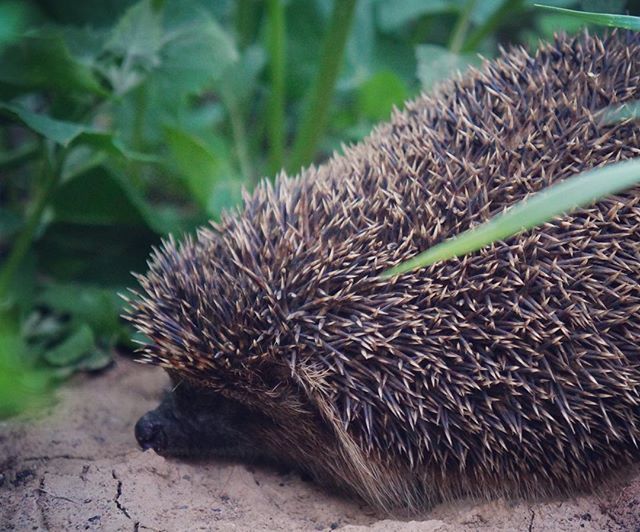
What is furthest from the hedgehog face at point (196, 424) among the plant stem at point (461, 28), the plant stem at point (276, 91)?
the plant stem at point (461, 28)

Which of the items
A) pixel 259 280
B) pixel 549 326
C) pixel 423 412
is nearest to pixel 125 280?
pixel 259 280

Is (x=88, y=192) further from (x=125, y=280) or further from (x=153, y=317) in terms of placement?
(x=153, y=317)

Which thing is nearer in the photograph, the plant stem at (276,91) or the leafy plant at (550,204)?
the leafy plant at (550,204)

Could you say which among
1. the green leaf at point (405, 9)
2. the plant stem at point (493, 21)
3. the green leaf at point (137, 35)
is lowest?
the plant stem at point (493, 21)

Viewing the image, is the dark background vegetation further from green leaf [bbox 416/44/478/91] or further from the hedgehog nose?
the hedgehog nose

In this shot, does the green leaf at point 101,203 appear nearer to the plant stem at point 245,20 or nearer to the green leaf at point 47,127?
the green leaf at point 47,127

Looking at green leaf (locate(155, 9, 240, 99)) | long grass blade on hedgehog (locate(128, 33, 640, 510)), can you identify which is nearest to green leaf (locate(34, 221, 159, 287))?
green leaf (locate(155, 9, 240, 99))

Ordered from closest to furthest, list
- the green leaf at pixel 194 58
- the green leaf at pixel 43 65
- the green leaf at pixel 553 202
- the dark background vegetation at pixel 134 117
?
the green leaf at pixel 553 202, the green leaf at pixel 43 65, the dark background vegetation at pixel 134 117, the green leaf at pixel 194 58

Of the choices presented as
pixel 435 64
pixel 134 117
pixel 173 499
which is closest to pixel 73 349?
pixel 173 499

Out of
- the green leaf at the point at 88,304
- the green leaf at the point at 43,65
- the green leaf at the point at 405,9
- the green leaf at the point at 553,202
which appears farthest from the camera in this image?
the green leaf at the point at 405,9
